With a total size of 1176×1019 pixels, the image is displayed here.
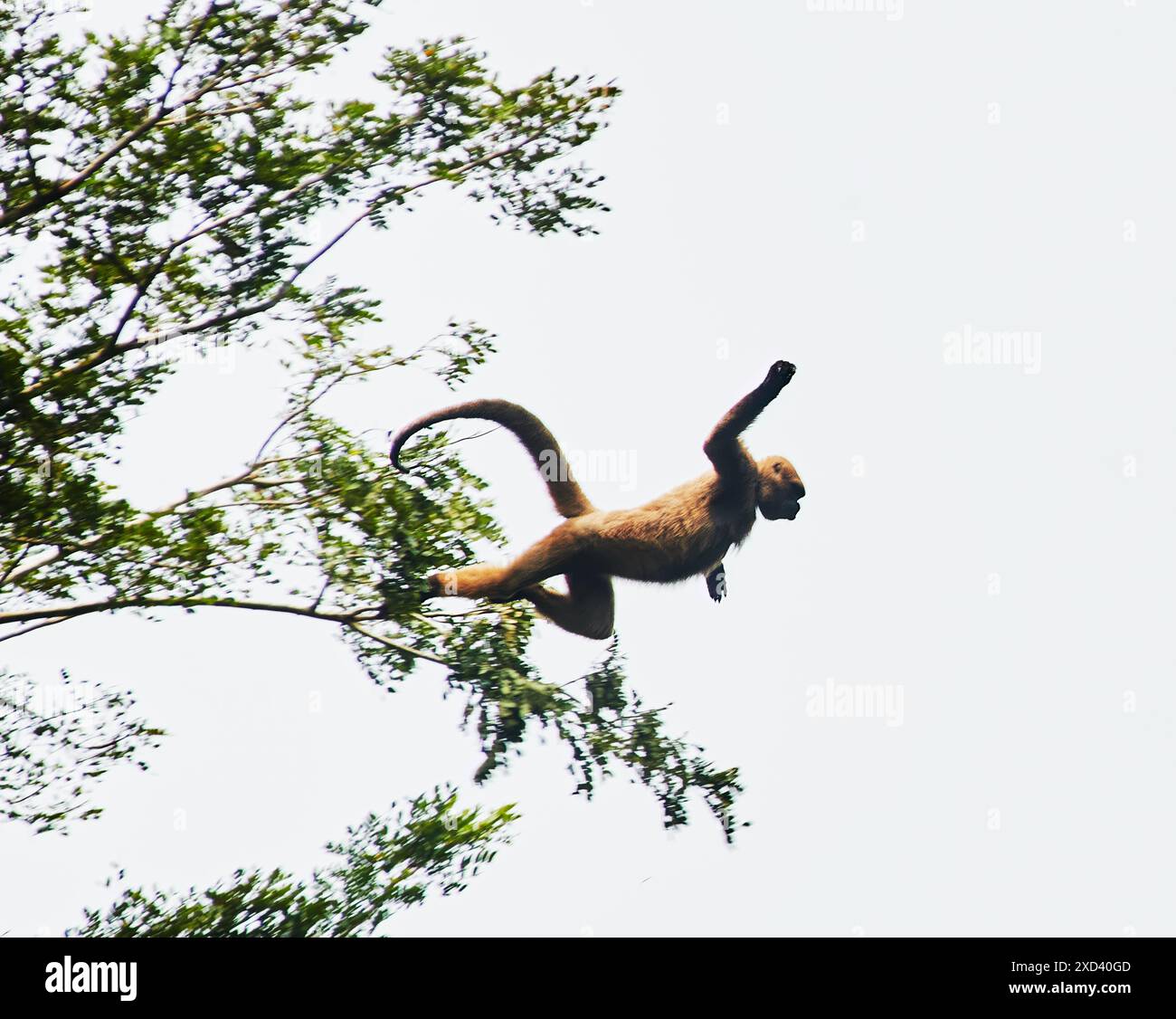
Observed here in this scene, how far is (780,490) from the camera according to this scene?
37.8 feet

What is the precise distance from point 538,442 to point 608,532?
3.23 feet

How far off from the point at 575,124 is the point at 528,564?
11.5ft

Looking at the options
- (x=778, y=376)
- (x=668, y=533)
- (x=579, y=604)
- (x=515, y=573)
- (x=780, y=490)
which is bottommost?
(x=579, y=604)

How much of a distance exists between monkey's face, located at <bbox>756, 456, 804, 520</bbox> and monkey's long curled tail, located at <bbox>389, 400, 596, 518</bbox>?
1557 millimetres

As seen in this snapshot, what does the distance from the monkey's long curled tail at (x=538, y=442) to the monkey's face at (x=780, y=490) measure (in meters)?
1.56

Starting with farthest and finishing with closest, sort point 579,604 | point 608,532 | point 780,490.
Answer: point 780,490 → point 579,604 → point 608,532

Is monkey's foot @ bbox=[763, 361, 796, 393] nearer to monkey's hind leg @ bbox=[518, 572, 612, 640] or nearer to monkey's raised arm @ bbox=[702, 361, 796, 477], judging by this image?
monkey's raised arm @ bbox=[702, 361, 796, 477]

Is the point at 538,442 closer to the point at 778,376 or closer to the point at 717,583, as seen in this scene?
the point at 717,583

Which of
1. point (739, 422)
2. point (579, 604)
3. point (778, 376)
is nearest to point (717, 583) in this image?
point (579, 604)

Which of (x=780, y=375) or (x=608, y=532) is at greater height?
(x=780, y=375)

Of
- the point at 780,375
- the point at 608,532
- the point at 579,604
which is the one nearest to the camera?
the point at 780,375

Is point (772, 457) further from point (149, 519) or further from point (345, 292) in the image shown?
point (149, 519)

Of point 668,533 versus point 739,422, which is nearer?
point 739,422

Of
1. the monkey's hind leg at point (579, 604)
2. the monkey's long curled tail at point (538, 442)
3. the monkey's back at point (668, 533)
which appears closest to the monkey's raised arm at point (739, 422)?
the monkey's back at point (668, 533)
